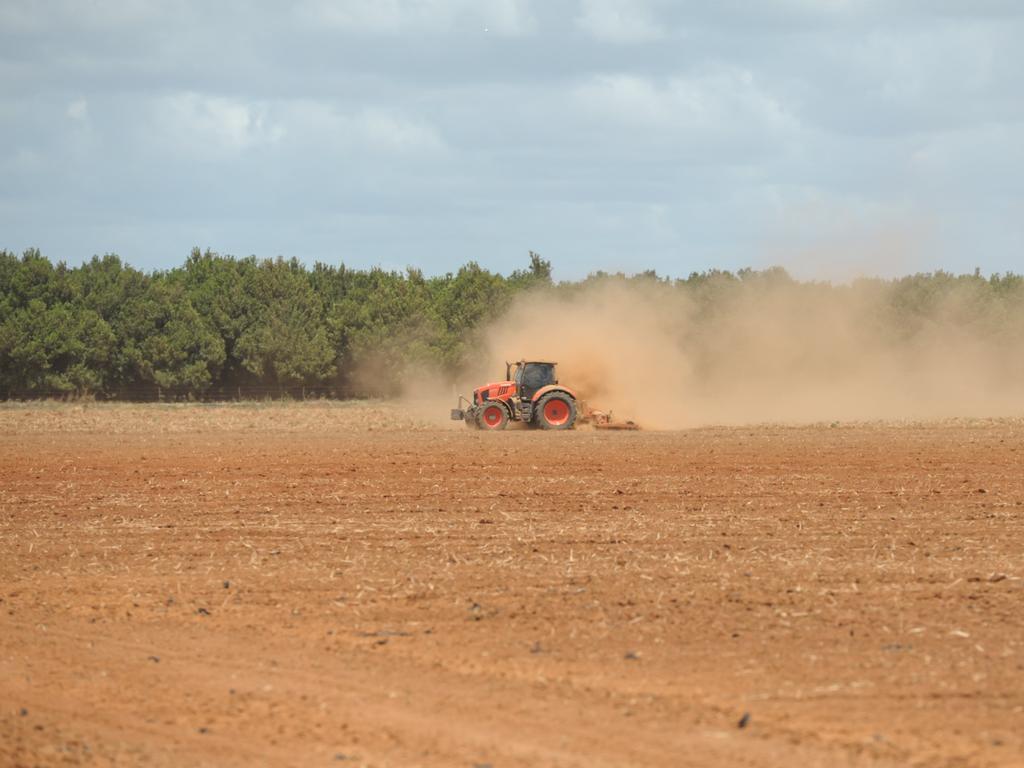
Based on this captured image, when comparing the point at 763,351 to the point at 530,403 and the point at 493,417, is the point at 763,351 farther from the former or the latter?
the point at 493,417

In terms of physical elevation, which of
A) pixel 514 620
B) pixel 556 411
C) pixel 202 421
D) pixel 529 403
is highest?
pixel 529 403

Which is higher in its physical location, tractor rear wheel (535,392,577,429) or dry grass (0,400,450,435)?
tractor rear wheel (535,392,577,429)

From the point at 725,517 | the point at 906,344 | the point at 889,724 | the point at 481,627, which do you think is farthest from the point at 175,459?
the point at 906,344

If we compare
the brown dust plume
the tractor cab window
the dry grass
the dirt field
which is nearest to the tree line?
the brown dust plume

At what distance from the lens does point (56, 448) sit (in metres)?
31.9

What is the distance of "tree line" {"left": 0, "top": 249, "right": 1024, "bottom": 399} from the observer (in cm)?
7638

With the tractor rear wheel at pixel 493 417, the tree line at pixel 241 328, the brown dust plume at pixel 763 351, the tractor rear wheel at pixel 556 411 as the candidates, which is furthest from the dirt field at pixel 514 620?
the tree line at pixel 241 328

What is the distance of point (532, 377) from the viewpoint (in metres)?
38.1

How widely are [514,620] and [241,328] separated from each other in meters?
75.7

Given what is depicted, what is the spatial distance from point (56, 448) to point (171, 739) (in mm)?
25553

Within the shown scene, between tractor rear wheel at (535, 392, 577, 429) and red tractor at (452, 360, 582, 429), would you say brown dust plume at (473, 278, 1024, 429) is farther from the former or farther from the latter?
red tractor at (452, 360, 582, 429)

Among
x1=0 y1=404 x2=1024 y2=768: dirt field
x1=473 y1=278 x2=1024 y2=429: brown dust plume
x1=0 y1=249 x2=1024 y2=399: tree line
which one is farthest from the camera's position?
x1=0 y1=249 x2=1024 y2=399: tree line

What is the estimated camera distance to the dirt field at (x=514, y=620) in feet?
26.7

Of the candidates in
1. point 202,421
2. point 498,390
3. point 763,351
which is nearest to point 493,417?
point 498,390
